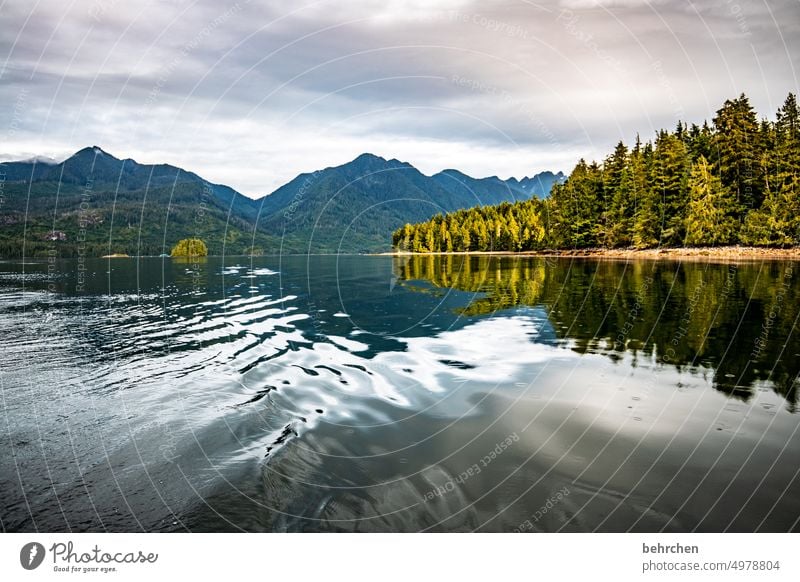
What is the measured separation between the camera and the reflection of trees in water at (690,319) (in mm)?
17219

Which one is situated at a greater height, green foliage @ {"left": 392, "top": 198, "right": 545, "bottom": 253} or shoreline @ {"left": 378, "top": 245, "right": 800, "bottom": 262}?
green foliage @ {"left": 392, "top": 198, "right": 545, "bottom": 253}

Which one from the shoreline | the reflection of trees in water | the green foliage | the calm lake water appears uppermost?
the green foliage

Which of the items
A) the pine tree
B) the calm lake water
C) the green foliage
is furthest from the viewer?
the green foliage

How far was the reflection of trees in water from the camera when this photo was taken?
1722 centimetres

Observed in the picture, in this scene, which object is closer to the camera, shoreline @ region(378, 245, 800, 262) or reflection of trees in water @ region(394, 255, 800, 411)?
reflection of trees in water @ region(394, 255, 800, 411)

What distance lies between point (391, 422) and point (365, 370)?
237 inches

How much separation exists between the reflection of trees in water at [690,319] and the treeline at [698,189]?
146 feet

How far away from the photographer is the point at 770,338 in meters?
21.7

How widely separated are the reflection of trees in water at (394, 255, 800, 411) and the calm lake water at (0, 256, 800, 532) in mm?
220

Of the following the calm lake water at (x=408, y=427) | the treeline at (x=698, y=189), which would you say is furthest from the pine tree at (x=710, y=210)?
the calm lake water at (x=408, y=427)

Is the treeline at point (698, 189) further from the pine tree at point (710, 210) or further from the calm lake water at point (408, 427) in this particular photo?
the calm lake water at point (408, 427)

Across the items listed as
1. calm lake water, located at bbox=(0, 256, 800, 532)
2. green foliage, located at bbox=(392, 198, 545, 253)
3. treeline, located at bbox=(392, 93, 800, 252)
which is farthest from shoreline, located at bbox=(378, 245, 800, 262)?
calm lake water, located at bbox=(0, 256, 800, 532)

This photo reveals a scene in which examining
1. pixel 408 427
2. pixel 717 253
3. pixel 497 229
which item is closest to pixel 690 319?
pixel 408 427

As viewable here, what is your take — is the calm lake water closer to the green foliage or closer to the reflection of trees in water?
the reflection of trees in water
